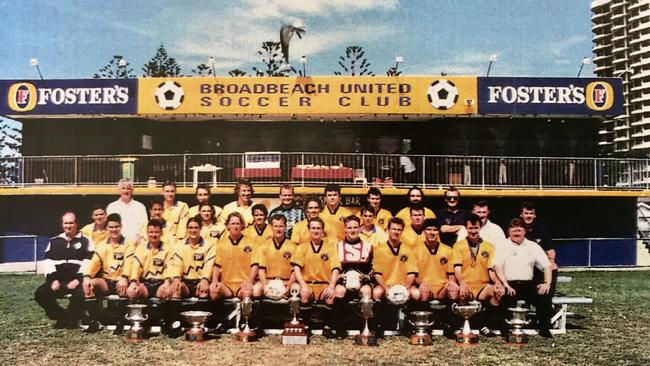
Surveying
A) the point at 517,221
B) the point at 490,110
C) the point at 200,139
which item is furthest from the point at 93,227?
the point at 490,110

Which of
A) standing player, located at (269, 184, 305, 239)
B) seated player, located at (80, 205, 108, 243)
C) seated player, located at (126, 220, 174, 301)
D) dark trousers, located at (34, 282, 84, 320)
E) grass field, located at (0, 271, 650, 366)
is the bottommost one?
grass field, located at (0, 271, 650, 366)

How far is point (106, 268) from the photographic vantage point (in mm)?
7441

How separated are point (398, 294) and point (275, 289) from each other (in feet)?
4.53

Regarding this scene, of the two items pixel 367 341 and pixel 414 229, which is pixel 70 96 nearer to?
pixel 414 229

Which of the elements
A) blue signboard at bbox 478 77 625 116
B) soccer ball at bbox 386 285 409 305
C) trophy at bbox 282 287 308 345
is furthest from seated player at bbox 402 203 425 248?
blue signboard at bbox 478 77 625 116

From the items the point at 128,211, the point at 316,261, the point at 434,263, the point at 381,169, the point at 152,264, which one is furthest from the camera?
the point at 381,169

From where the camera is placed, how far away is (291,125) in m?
18.2

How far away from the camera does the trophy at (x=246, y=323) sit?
21.9 ft

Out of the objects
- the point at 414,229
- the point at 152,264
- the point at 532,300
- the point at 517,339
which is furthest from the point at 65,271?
the point at 532,300

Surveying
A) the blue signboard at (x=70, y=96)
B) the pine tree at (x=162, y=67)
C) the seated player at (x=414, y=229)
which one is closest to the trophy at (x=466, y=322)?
the seated player at (x=414, y=229)

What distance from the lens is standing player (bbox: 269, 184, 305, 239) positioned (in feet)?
26.1

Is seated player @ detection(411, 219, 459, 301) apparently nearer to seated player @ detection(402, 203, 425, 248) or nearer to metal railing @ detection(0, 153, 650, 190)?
seated player @ detection(402, 203, 425, 248)

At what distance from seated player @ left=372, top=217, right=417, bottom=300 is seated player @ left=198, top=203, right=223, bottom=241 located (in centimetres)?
212

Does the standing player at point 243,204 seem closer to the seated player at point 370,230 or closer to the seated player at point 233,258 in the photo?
the seated player at point 233,258
